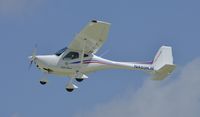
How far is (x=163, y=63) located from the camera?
48594 millimetres

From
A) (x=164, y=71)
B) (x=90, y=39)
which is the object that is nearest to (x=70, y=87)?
(x=90, y=39)

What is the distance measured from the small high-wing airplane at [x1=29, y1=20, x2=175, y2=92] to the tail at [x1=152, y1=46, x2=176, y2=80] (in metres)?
0.12

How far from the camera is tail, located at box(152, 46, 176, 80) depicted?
152 ft

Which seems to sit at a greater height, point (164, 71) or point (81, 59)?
point (81, 59)

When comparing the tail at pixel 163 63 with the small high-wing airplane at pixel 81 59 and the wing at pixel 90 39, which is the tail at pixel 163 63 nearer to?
the small high-wing airplane at pixel 81 59

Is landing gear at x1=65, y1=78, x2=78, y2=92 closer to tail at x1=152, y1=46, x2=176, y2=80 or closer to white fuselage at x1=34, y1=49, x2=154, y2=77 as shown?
white fuselage at x1=34, y1=49, x2=154, y2=77

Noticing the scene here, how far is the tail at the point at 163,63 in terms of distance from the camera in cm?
4631

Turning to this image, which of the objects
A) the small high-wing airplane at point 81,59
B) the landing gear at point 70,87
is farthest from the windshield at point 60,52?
the landing gear at point 70,87

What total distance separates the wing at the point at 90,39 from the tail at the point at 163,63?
4188 millimetres

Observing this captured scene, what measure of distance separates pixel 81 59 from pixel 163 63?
6544 mm

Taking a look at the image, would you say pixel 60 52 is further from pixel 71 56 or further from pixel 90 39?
pixel 90 39

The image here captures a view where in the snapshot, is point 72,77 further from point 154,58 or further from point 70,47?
point 154,58

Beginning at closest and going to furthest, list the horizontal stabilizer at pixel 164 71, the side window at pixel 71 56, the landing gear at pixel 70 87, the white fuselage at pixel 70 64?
1. the white fuselage at pixel 70 64
2. the landing gear at pixel 70 87
3. the side window at pixel 71 56
4. the horizontal stabilizer at pixel 164 71

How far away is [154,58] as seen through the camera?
48812 mm
